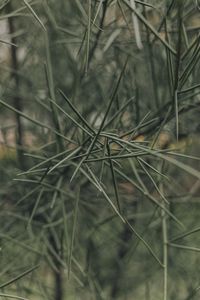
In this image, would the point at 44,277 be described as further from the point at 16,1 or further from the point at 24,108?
the point at 16,1

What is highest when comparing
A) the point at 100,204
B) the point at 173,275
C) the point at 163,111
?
the point at 163,111

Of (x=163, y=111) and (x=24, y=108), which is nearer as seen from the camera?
(x=163, y=111)

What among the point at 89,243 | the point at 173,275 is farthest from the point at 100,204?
the point at 173,275

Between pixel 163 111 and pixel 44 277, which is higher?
pixel 163 111

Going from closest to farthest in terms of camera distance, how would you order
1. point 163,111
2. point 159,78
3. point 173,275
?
point 163,111 < point 159,78 < point 173,275

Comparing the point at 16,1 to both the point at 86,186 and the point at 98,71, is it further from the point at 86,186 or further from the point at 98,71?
the point at 86,186

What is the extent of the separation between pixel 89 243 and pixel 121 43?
0.63ft

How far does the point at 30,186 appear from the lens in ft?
1.74

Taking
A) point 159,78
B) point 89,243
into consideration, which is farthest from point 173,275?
point 159,78

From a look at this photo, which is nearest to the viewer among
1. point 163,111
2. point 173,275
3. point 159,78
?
point 163,111

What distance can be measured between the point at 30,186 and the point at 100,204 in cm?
10

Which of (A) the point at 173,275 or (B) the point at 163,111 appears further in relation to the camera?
(A) the point at 173,275

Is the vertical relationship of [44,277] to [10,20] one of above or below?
below

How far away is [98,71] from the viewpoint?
619mm
